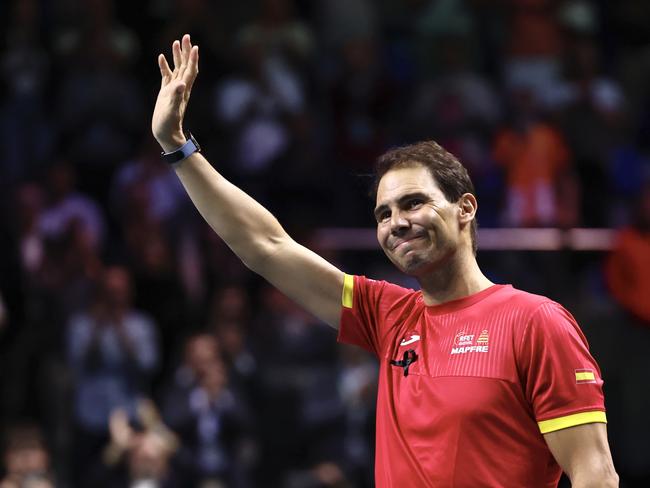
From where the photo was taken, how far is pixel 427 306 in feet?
13.4

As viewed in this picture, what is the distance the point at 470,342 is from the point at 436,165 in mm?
629

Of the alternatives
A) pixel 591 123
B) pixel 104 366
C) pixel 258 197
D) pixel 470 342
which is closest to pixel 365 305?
pixel 470 342

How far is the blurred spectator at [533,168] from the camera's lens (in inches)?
403

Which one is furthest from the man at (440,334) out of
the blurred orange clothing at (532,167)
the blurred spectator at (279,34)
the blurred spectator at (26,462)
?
the blurred spectator at (279,34)

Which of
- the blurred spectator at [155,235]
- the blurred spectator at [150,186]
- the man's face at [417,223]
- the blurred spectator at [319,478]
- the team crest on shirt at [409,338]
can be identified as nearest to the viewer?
the man's face at [417,223]

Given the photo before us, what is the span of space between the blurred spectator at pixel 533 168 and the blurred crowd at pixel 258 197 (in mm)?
20

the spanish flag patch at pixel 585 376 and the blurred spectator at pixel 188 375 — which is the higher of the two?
the spanish flag patch at pixel 585 376

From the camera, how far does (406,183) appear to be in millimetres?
3990

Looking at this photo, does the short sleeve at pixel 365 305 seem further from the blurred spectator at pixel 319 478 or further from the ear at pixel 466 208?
the blurred spectator at pixel 319 478

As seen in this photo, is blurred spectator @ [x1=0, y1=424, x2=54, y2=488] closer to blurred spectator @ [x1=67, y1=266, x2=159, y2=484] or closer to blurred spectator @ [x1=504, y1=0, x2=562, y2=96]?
blurred spectator @ [x1=67, y1=266, x2=159, y2=484]

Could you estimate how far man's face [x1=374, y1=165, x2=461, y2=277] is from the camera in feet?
12.8

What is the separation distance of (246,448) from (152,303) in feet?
4.96

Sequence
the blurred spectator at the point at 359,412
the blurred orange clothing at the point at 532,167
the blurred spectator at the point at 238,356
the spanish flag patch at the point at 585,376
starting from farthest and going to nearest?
the blurred orange clothing at the point at 532,167
the blurred spectator at the point at 238,356
the blurred spectator at the point at 359,412
the spanish flag patch at the point at 585,376

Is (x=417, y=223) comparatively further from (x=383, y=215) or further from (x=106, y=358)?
(x=106, y=358)
